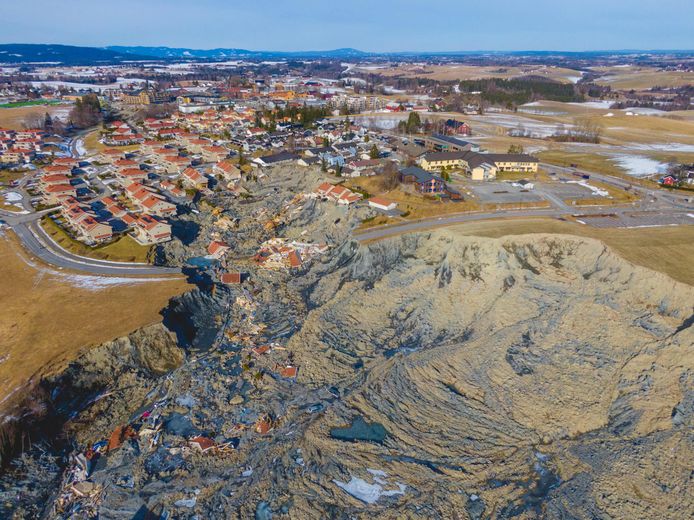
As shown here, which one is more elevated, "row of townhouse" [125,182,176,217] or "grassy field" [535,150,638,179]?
"grassy field" [535,150,638,179]

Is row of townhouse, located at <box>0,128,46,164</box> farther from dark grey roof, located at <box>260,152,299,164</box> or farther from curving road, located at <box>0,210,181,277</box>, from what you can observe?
dark grey roof, located at <box>260,152,299,164</box>

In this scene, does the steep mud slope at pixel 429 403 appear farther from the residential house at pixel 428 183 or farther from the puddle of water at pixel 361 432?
the residential house at pixel 428 183

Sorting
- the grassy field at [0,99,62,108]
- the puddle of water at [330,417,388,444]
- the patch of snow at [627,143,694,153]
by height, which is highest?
the grassy field at [0,99,62,108]

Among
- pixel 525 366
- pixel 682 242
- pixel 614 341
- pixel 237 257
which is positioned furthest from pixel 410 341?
pixel 682 242

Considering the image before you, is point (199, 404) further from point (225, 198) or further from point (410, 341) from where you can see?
point (225, 198)

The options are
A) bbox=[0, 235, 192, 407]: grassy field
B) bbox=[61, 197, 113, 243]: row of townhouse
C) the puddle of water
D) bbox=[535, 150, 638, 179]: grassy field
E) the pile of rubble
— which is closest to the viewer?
the puddle of water

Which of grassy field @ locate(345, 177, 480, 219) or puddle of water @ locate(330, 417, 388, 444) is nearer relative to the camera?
puddle of water @ locate(330, 417, 388, 444)

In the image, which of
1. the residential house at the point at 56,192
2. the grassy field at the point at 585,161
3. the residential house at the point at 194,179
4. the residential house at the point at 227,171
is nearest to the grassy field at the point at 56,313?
the residential house at the point at 56,192

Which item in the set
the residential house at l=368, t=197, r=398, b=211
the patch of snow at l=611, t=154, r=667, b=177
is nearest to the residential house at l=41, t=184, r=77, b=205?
the residential house at l=368, t=197, r=398, b=211
